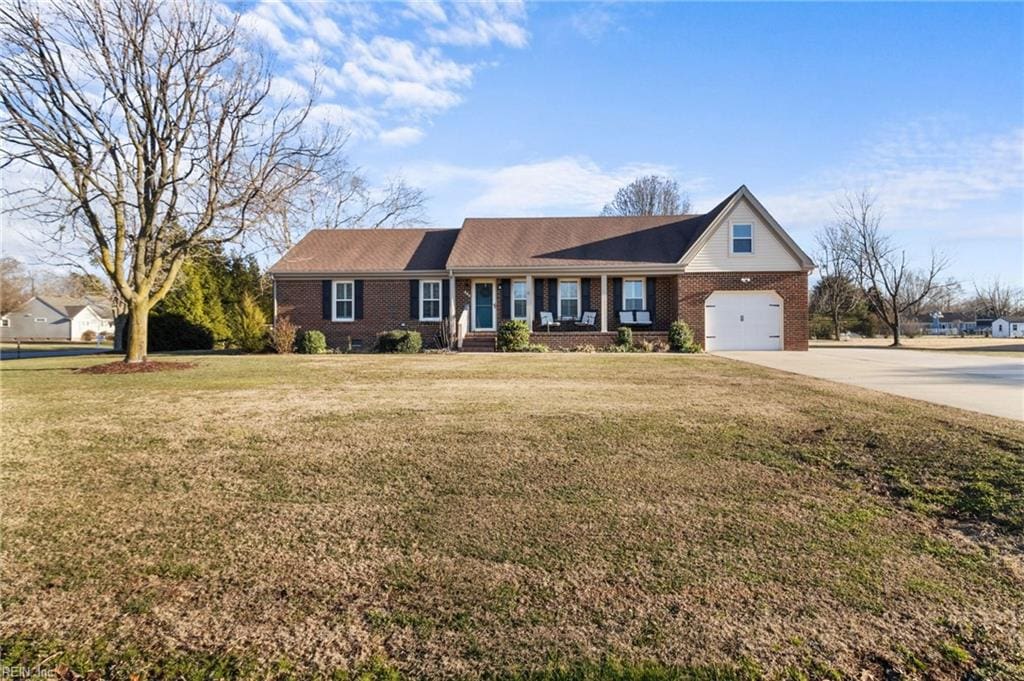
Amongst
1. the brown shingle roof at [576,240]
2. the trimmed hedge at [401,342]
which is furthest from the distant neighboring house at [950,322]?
the trimmed hedge at [401,342]

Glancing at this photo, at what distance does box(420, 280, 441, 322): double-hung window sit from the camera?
2256 centimetres

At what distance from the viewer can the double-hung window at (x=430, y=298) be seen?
22562mm

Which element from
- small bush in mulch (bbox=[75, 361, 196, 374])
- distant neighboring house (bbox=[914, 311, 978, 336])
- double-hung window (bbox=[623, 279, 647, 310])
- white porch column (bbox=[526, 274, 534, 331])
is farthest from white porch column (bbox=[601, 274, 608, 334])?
distant neighboring house (bbox=[914, 311, 978, 336])

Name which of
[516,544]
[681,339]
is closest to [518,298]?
[681,339]

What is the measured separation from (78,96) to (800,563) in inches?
713

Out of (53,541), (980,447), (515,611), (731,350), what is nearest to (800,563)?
(515,611)

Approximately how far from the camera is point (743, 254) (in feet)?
70.1

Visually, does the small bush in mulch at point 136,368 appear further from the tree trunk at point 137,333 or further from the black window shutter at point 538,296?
the black window shutter at point 538,296

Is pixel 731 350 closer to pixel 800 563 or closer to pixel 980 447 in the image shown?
pixel 980 447

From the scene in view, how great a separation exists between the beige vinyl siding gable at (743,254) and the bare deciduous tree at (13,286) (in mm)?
61712

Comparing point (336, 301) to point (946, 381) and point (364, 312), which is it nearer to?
point (364, 312)

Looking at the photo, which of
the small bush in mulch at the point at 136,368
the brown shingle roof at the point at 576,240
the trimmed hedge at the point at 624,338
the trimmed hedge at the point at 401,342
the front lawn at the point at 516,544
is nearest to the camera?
the front lawn at the point at 516,544

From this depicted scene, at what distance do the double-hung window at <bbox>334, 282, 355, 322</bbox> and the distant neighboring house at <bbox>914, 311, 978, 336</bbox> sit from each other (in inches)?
2968

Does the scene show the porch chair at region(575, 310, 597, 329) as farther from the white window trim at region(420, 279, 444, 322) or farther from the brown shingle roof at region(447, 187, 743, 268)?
the white window trim at region(420, 279, 444, 322)
